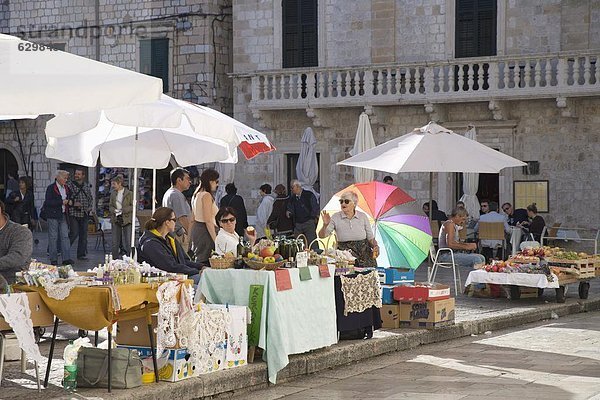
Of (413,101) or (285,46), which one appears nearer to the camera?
(413,101)

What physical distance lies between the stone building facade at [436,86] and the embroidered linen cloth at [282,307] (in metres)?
14.3

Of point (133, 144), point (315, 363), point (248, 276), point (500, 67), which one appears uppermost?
point (500, 67)

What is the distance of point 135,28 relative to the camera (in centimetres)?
3002

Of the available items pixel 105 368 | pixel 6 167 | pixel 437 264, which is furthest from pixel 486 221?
pixel 6 167

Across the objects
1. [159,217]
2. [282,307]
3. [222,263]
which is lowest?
[282,307]

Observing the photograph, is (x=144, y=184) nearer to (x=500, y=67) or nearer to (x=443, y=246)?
(x=500, y=67)

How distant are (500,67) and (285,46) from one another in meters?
5.42

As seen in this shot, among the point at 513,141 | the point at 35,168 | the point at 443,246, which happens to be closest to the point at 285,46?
the point at 513,141

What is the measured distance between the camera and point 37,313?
8.43m

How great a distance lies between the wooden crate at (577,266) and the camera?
15398 millimetres

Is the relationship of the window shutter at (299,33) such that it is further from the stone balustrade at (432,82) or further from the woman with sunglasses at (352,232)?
the woman with sunglasses at (352,232)

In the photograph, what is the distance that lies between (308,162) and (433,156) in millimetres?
10953

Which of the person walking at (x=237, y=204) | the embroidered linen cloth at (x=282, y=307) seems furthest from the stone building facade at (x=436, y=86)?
the embroidered linen cloth at (x=282, y=307)

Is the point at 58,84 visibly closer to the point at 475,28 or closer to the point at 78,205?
the point at 78,205
